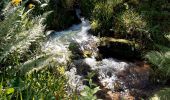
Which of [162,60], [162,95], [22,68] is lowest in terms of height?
[162,95]

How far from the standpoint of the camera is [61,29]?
9977 millimetres

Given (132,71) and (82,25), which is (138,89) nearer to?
(132,71)

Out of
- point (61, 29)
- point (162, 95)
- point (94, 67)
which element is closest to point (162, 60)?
point (162, 95)

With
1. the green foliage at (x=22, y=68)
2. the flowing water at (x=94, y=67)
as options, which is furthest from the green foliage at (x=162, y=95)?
the green foliage at (x=22, y=68)

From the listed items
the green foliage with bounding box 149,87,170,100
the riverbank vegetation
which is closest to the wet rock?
the riverbank vegetation

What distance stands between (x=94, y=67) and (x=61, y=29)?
188 cm

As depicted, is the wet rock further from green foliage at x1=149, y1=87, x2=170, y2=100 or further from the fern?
green foliage at x1=149, y1=87, x2=170, y2=100

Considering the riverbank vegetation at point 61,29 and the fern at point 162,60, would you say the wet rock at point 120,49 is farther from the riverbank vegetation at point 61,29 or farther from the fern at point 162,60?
the fern at point 162,60

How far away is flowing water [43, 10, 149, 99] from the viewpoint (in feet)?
26.0

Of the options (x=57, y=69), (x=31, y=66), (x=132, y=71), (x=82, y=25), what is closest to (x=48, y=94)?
(x=31, y=66)

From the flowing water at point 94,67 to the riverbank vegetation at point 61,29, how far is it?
0.19 meters

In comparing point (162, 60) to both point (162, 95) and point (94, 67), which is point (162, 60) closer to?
point (162, 95)

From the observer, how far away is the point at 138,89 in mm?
7926

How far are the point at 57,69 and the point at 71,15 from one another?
12.2ft
